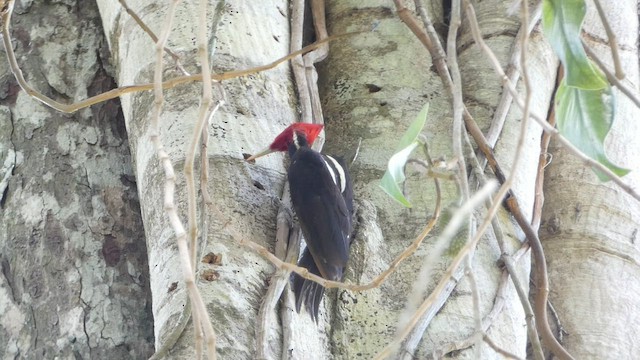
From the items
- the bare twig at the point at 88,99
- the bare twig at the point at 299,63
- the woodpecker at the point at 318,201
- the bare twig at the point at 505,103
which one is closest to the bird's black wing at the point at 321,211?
the woodpecker at the point at 318,201

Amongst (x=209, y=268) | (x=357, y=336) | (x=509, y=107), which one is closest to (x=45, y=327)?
(x=209, y=268)

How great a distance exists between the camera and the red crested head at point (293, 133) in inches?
81.2

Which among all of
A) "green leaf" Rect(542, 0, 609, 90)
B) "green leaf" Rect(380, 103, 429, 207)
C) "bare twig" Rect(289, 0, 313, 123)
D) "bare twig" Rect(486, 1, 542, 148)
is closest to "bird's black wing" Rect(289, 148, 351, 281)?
"bare twig" Rect(289, 0, 313, 123)

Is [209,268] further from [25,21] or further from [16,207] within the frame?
[25,21]

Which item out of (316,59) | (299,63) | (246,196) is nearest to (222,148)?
(246,196)

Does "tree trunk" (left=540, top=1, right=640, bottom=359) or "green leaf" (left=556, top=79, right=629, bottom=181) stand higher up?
"green leaf" (left=556, top=79, right=629, bottom=181)

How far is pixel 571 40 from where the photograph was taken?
1.49m

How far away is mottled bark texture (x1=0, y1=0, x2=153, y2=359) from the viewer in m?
2.06

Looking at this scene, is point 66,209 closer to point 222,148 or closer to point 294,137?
point 222,148

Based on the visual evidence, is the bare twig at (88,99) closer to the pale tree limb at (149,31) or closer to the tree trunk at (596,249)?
the pale tree limb at (149,31)

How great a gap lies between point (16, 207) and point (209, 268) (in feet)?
2.06

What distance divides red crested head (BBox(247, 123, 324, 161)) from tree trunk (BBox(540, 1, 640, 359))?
0.63 m

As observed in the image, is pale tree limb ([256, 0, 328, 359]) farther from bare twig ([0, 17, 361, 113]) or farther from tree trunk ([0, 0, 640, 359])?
bare twig ([0, 17, 361, 113])

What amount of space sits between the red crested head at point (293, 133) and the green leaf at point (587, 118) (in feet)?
2.20
